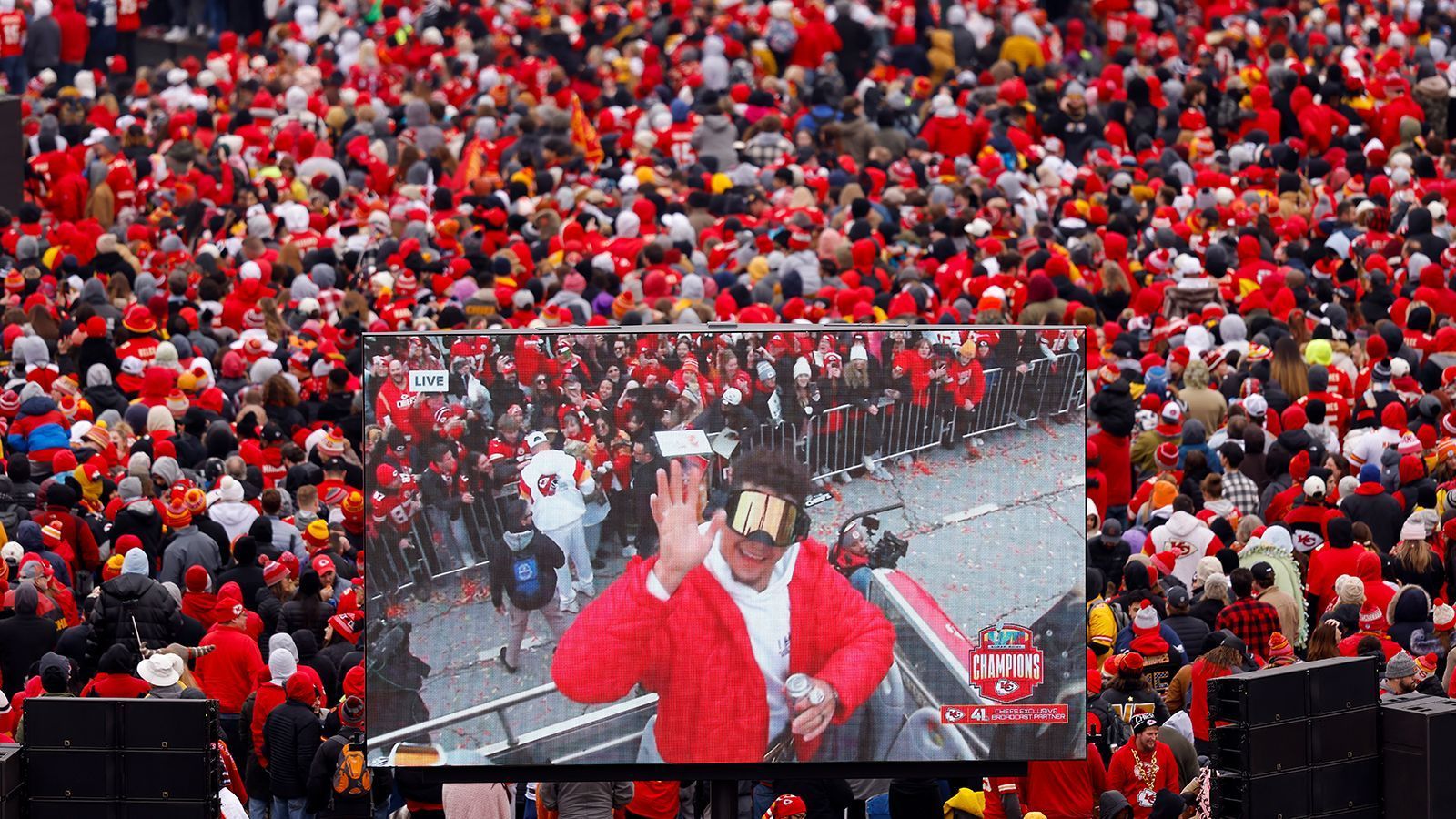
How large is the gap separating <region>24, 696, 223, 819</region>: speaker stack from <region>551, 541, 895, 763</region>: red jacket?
1415mm

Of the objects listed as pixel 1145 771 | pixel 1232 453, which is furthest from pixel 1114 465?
pixel 1145 771

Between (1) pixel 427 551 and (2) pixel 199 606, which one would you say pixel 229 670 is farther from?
(1) pixel 427 551

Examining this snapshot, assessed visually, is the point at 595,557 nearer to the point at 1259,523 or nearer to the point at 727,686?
the point at 727,686

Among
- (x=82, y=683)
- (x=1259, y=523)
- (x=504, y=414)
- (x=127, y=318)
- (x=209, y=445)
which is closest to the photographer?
(x=504, y=414)

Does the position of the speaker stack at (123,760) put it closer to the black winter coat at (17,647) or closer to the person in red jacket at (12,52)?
the black winter coat at (17,647)

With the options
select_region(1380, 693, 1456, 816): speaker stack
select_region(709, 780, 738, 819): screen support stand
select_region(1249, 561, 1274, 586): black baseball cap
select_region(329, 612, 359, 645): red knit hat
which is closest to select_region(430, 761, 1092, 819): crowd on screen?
select_region(709, 780, 738, 819): screen support stand

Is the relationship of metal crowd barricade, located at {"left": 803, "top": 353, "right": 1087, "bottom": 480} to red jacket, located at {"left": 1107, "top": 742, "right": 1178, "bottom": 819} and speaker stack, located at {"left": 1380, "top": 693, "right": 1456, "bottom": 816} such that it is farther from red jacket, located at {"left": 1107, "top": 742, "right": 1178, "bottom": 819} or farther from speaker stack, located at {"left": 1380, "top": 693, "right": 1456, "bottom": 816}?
red jacket, located at {"left": 1107, "top": 742, "right": 1178, "bottom": 819}

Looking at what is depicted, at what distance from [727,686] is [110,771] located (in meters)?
2.36

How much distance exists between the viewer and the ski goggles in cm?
878

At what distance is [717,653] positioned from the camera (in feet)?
29.1

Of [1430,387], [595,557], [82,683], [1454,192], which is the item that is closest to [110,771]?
[595,557]

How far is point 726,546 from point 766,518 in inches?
7.4

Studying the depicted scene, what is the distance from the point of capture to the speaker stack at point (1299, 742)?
28.9ft

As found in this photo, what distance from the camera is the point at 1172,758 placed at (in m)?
10.2
